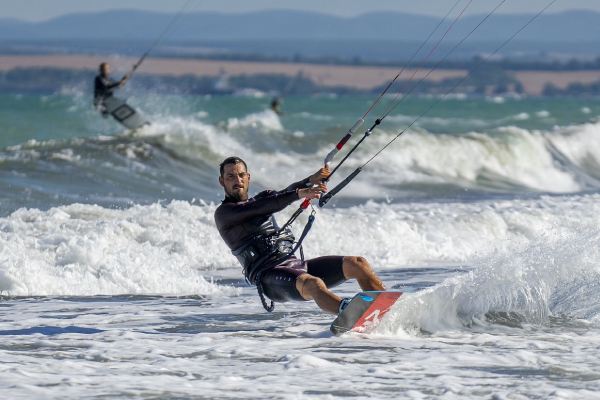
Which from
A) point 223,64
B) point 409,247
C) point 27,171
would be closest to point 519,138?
point 27,171

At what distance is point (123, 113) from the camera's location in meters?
25.9

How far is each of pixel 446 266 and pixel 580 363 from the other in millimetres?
5905

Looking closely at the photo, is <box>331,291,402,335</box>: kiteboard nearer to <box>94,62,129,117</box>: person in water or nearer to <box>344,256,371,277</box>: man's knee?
<box>344,256,371,277</box>: man's knee

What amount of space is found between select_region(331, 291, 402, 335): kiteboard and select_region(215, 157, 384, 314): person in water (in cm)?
25

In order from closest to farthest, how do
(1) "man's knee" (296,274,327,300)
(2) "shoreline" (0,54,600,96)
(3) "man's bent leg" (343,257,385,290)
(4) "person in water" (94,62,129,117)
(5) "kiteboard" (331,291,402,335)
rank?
(5) "kiteboard" (331,291,402,335) → (1) "man's knee" (296,274,327,300) → (3) "man's bent leg" (343,257,385,290) → (4) "person in water" (94,62,129,117) → (2) "shoreline" (0,54,600,96)

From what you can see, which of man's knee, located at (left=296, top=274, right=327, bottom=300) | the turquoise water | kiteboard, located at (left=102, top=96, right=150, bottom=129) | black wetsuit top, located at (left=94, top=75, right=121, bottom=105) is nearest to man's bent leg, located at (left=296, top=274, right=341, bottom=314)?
man's knee, located at (left=296, top=274, right=327, bottom=300)

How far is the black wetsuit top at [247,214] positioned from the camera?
834cm

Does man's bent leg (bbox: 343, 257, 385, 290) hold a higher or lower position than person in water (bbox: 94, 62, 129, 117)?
lower

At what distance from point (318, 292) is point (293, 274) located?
0.82 ft

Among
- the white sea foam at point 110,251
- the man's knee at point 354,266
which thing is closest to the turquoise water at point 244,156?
the white sea foam at point 110,251

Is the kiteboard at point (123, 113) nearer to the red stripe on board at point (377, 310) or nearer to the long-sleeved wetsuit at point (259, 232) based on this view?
the long-sleeved wetsuit at point (259, 232)

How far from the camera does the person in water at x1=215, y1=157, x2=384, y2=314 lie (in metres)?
8.45

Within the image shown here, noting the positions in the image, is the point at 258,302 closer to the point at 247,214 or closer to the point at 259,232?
the point at 259,232

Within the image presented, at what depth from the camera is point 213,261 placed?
13203 millimetres
